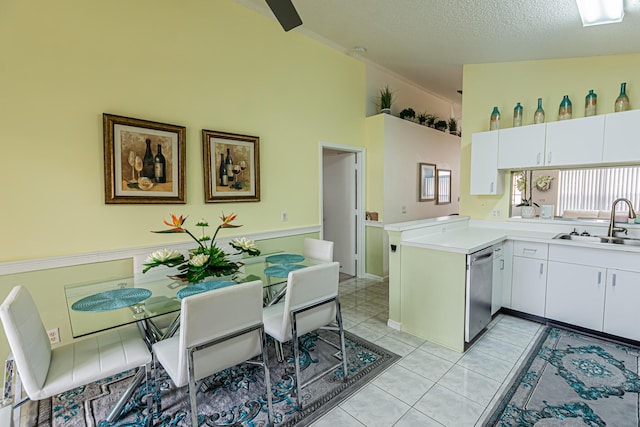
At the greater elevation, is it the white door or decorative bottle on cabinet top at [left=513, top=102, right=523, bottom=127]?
decorative bottle on cabinet top at [left=513, top=102, right=523, bottom=127]

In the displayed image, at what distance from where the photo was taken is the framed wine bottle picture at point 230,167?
2971mm

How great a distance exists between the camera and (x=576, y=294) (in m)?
2.83

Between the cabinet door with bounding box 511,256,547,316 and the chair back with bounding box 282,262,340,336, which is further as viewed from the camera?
the cabinet door with bounding box 511,256,547,316

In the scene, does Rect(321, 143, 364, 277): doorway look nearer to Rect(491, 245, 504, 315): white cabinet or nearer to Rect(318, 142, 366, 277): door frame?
Rect(318, 142, 366, 277): door frame

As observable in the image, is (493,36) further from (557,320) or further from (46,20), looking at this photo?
(46,20)

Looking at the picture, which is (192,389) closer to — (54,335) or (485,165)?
(54,335)

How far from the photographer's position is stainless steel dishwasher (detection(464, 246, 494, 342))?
2514mm

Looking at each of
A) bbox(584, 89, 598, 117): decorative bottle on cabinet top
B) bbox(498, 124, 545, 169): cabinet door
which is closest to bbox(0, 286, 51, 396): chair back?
bbox(498, 124, 545, 169): cabinet door

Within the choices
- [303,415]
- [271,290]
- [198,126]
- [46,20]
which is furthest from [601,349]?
[46,20]

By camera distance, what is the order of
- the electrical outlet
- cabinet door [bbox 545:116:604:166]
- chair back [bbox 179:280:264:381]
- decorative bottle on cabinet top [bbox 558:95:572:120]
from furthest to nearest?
decorative bottle on cabinet top [bbox 558:95:572:120] < cabinet door [bbox 545:116:604:166] < the electrical outlet < chair back [bbox 179:280:264:381]

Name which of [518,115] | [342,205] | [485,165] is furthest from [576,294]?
[342,205]

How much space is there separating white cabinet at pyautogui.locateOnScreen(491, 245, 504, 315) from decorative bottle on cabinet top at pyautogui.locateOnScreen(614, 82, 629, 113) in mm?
1733

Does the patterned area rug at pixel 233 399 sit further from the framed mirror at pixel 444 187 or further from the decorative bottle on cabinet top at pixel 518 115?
the framed mirror at pixel 444 187

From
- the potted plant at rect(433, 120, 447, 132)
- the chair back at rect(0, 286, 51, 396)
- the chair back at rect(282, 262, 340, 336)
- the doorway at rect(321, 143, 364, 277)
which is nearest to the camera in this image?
the chair back at rect(0, 286, 51, 396)
